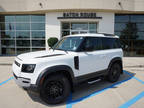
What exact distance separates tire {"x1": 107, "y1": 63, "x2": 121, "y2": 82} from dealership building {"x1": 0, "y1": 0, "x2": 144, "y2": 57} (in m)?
7.89

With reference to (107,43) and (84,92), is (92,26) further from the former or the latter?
(84,92)

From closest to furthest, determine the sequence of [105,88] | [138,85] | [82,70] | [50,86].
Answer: [50,86] < [82,70] < [105,88] < [138,85]

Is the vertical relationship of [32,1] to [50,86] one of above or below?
above

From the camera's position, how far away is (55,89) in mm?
3064

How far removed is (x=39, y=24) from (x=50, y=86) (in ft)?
37.4

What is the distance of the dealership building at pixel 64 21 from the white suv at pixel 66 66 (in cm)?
780

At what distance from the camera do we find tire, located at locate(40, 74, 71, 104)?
9.55 ft

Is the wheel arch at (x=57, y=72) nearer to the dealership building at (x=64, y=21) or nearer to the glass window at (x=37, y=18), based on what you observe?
the dealership building at (x=64, y=21)

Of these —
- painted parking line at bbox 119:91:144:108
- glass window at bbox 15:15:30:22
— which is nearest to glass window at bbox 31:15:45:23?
glass window at bbox 15:15:30:22

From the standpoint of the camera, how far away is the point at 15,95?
3594 mm

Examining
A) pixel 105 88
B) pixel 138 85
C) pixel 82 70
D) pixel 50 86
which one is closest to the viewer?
pixel 50 86

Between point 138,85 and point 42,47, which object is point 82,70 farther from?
point 42,47

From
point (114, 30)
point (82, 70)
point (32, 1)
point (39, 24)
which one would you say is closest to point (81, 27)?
point (114, 30)

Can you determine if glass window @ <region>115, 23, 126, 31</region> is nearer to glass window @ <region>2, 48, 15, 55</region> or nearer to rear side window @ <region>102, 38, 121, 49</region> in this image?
rear side window @ <region>102, 38, 121, 49</region>
